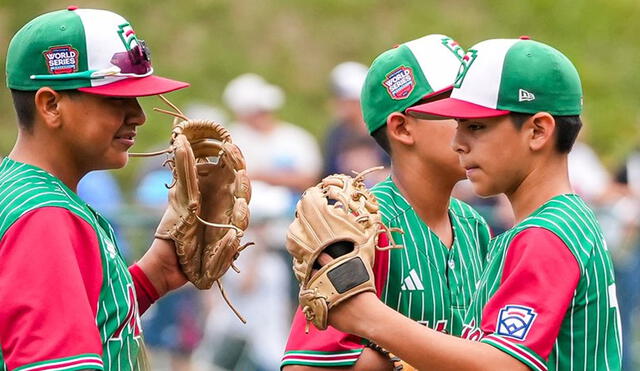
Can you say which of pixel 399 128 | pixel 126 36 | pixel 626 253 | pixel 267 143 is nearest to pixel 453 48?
pixel 399 128

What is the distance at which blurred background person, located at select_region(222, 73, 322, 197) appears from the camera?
384 inches

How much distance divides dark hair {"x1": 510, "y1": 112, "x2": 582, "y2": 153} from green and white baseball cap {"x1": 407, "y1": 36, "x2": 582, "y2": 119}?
0.9 inches

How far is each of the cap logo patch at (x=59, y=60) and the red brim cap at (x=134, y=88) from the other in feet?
0.25

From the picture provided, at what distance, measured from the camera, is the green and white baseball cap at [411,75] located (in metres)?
4.39

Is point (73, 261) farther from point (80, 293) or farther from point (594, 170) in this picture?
point (594, 170)

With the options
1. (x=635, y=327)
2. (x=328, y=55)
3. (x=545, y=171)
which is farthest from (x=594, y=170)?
(x=545, y=171)

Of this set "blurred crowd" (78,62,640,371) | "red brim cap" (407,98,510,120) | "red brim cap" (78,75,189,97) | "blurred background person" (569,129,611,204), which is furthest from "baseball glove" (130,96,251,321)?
"blurred background person" (569,129,611,204)

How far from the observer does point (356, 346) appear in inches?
158

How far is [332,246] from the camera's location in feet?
12.3

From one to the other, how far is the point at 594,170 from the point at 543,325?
713 centimetres

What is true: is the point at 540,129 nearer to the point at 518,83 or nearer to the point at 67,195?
the point at 518,83

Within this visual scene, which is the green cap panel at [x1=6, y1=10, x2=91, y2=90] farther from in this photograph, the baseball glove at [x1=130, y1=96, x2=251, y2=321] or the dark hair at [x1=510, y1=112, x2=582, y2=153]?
the dark hair at [x1=510, y1=112, x2=582, y2=153]

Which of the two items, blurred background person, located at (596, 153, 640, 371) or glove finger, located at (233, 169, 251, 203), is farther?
blurred background person, located at (596, 153, 640, 371)

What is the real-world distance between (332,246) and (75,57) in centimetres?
98
